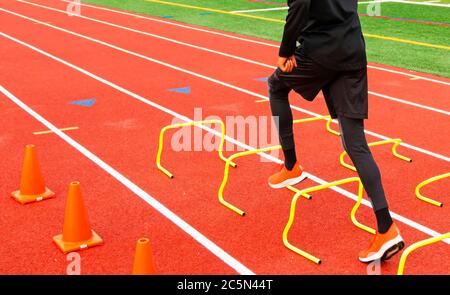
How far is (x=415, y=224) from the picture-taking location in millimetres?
4766

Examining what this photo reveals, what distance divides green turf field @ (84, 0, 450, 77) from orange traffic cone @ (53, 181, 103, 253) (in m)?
7.66

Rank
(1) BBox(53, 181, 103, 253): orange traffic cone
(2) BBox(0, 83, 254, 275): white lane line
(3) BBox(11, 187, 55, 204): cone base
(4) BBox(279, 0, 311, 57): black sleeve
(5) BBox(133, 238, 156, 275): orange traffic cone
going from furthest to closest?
(3) BBox(11, 187, 55, 204): cone base < (1) BBox(53, 181, 103, 253): orange traffic cone < (2) BBox(0, 83, 254, 275): white lane line < (4) BBox(279, 0, 311, 57): black sleeve < (5) BBox(133, 238, 156, 275): orange traffic cone

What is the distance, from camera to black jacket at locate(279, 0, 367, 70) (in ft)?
12.6

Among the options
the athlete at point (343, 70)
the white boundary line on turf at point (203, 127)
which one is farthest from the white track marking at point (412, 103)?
the athlete at point (343, 70)

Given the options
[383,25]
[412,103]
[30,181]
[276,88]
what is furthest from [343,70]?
[383,25]

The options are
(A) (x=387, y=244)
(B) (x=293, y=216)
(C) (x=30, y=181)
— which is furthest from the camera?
(C) (x=30, y=181)

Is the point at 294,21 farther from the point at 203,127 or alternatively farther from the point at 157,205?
the point at 203,127

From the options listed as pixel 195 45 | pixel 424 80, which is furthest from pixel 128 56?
pixel 424 80

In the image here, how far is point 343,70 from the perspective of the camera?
3904mm

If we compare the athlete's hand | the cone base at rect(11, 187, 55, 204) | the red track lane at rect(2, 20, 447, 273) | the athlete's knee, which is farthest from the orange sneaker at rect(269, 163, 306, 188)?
the cone base at rect(11, 187, 55, 204)

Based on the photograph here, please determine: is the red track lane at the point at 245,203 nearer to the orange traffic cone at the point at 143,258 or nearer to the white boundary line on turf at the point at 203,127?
the white boundary line on turf at the point at 203,127

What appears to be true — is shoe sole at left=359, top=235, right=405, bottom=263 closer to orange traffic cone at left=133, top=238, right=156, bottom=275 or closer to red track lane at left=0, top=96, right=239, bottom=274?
red track lane at left=0, top=96, right=239, bottom=274

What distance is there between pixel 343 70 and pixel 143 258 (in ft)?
5.82
